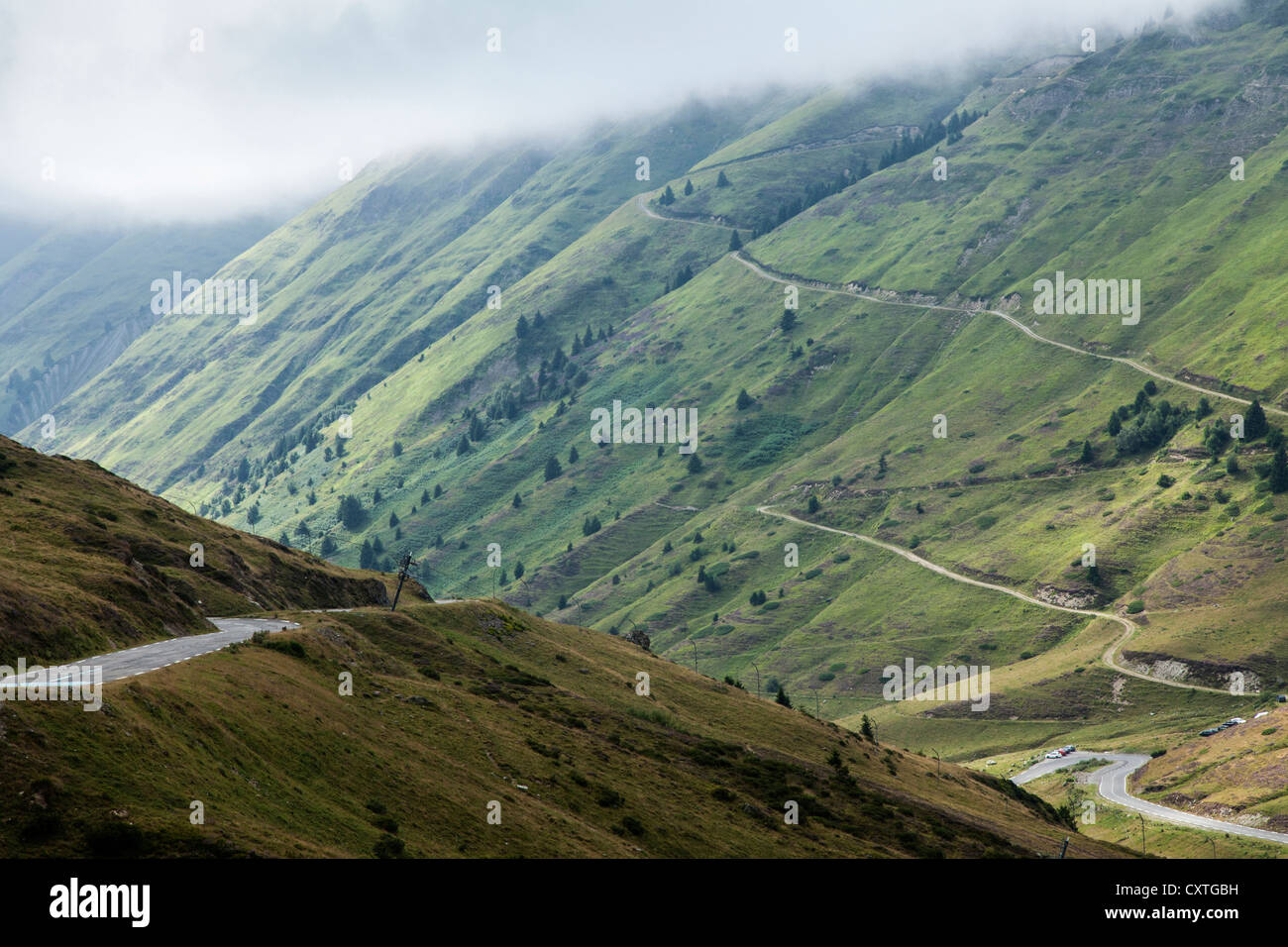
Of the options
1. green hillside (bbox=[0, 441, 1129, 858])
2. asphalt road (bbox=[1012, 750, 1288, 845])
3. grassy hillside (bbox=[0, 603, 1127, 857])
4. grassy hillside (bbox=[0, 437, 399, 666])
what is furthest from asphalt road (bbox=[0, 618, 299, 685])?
asphalt road (bbox=[1012, 750, 1288, 845])

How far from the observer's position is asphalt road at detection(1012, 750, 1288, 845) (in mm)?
136875

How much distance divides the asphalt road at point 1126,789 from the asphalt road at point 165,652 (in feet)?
379

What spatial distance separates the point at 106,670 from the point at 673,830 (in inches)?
1284

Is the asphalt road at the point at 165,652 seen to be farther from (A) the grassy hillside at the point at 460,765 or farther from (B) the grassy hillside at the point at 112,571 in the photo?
(A) the grassy hillside at the point at 460,765

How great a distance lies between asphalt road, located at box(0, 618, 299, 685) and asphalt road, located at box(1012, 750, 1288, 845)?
11562 cm

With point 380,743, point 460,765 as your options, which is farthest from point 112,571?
point 460,765

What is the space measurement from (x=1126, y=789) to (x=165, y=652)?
14343 cm

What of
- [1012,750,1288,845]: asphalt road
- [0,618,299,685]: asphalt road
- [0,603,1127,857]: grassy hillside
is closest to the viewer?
[0,603,1127,857]: grassy hillside

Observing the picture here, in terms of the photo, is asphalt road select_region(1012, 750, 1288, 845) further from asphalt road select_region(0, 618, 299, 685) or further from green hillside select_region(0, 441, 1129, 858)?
asphalt road select_region(0, 618, 299, 685)

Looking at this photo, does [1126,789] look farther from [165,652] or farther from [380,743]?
[165,652]

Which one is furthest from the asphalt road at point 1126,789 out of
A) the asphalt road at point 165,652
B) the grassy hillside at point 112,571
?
the asphalt road at point 165,652

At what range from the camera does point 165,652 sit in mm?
61375
